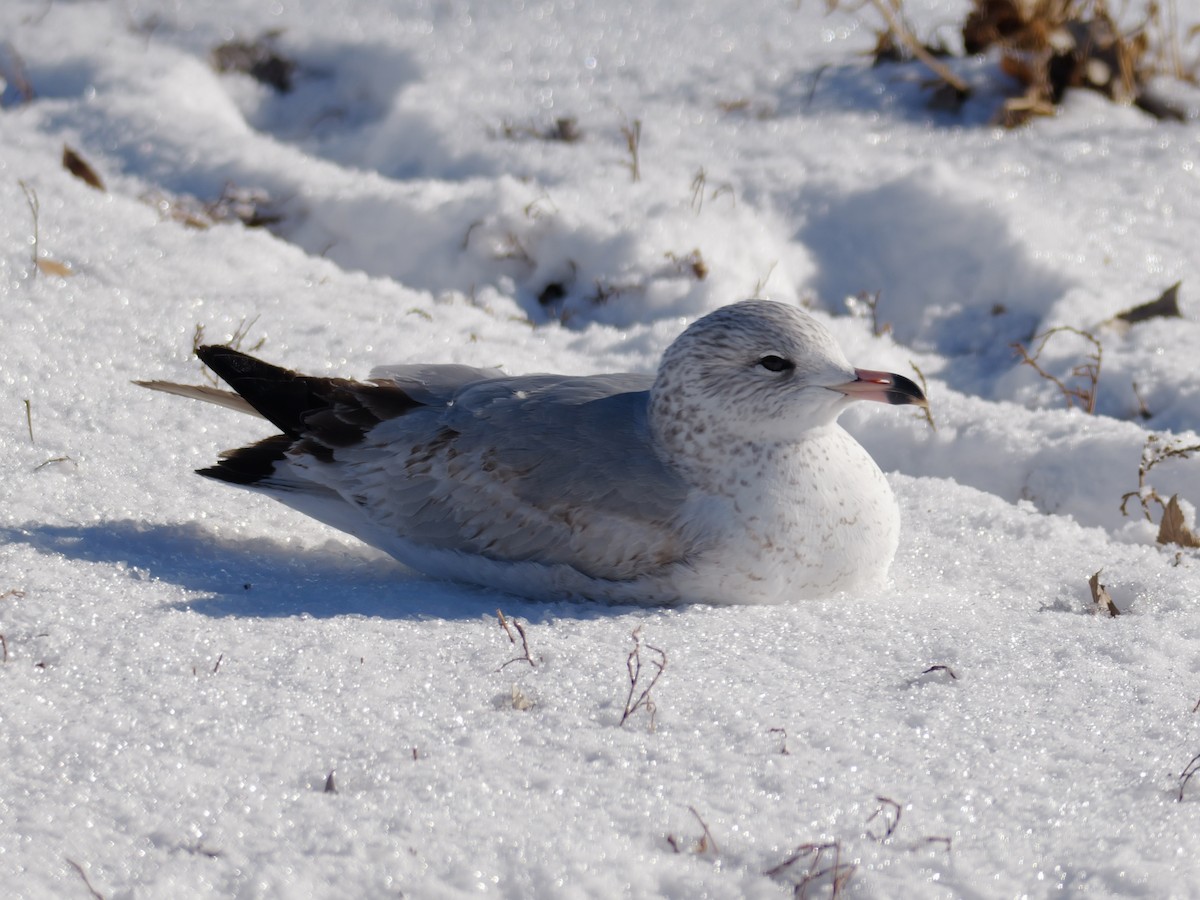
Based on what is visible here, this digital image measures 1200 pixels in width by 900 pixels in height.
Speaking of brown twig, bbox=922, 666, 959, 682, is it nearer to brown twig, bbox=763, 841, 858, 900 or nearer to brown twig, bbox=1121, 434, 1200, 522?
brown twig, bbox=763, 841, 858, 900

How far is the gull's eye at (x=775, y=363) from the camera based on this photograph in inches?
143

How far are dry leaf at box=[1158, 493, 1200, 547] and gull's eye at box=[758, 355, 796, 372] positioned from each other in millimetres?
1311

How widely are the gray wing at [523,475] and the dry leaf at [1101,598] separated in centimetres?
109

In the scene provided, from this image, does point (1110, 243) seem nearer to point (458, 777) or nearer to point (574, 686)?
point (574, 686)

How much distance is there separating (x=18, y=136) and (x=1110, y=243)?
16.2ft

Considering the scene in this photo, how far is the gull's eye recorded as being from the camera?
3645 mm

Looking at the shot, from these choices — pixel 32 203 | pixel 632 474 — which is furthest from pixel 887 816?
pixel 32 203

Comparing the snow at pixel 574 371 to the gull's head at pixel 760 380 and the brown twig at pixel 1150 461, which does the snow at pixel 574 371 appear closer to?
the brown twig at pixel 1150 461

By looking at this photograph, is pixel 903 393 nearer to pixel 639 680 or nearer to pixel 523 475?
pixel 523 475

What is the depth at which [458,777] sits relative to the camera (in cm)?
254

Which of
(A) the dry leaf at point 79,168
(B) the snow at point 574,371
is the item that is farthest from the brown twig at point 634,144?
(A) the dry leaf at point 79,168

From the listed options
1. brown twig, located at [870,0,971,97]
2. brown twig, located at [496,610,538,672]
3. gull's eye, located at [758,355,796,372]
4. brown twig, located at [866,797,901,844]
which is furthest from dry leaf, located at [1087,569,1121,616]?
brown twig, located at [870,0,971,97]

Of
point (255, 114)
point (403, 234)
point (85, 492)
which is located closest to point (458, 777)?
point (85, 492)

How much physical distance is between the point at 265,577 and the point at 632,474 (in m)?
0.97
